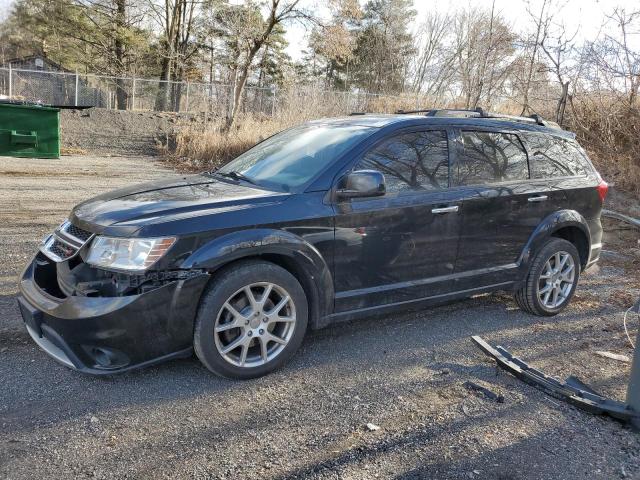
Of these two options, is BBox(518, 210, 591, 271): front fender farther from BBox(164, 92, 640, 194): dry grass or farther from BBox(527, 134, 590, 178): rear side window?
BBox(164, 92, 640, 194): dry grass

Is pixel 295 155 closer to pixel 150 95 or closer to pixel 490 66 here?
pixel 490 66

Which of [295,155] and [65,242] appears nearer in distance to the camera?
[65,242]

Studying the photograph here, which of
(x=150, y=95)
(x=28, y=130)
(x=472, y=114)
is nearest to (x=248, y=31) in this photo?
(x=150, y=95)

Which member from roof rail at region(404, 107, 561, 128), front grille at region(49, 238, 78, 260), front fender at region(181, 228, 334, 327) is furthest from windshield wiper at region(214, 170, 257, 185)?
roof rail at region(404, 107, 561, 128)

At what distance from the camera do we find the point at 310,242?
11.8ft

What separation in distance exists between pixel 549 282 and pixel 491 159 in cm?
134

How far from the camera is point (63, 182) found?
36.0 ft

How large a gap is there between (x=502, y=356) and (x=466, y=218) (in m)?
1.11

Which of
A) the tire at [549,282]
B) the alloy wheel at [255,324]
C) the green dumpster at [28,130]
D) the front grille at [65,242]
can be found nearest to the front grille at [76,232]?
the front grille at [65,242]

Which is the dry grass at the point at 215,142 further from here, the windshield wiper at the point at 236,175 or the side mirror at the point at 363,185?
the side mirror at the point at 363,185

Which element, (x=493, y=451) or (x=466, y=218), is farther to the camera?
(x=466, y=218)

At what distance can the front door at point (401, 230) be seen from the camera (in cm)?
378

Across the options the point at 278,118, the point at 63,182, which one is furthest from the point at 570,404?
the point at 278,118

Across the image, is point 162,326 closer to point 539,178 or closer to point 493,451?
point 493,451
